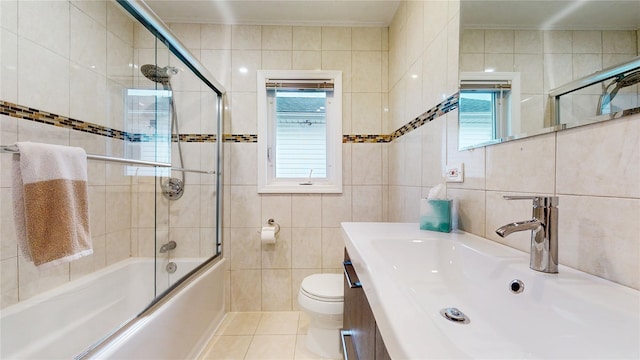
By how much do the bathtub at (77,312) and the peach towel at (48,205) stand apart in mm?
460

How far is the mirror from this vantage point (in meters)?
0.52

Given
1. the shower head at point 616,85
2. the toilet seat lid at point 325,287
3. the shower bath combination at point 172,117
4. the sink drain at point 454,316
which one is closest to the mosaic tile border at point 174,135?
the shower bath combination at point 172,117

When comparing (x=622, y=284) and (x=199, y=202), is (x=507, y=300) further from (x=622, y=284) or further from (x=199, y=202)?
(x=199, y=202)

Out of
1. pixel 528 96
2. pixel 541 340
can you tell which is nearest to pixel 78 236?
pixel 541 340

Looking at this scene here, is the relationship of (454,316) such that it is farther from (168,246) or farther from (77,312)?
(77,312)

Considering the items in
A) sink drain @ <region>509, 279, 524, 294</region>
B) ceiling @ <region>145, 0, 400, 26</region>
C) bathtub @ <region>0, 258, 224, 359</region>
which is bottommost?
bathtub @ <region>0, 258, 224, 359</region>

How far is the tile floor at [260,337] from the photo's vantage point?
57.9 inches

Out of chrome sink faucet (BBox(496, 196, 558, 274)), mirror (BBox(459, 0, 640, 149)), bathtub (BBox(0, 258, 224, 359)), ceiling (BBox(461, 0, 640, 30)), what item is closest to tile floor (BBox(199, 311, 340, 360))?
bathtub (BBox(0, 258, 224, 359))

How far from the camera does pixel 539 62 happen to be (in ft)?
2.24

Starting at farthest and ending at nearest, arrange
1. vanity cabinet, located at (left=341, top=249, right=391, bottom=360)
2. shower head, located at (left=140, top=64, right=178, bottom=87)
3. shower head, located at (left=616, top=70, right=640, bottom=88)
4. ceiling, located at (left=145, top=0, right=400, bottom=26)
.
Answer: ceiling, located at (left=145, top=0, right=400, bottom=26)
shower head, located at (left=140, top=64, right=178, bottom=87)
vanity cabinet, located at (left=341, top=249, right=391, bottom=360)
shower head, located at (left=616, top=70, right=640, bottom=88)

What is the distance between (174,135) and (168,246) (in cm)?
78

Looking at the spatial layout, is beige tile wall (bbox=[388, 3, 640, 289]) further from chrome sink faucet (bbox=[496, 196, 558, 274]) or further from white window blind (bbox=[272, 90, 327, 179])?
white window blind (bbox=[272, 90, 327, 179])

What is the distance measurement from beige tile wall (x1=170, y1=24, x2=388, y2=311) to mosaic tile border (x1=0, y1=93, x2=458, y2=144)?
0.10m

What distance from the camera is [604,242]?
52 centimetres
